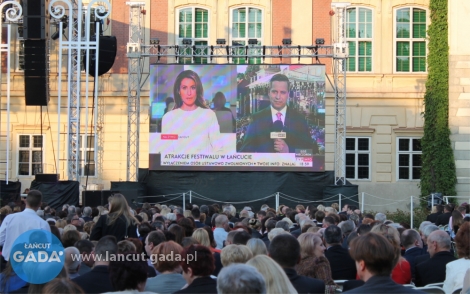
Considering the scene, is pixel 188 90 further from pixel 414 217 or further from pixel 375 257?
pixel 375 257

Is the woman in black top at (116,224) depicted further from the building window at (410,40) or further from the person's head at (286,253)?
the building window at (410,40)

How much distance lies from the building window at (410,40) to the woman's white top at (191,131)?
7.69 metres

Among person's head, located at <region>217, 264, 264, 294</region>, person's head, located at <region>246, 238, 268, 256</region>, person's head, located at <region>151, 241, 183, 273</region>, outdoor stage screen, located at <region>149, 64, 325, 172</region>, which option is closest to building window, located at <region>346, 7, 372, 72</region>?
outdoor stage screen, located at <region>149, 64, 325, 172</region>

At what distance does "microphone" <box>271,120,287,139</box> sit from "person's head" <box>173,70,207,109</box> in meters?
2.28

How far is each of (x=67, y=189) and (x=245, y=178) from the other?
6.75m

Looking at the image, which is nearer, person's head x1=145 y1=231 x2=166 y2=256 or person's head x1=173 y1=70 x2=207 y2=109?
person's head x1=145 y1=231 x2=166 y2=256

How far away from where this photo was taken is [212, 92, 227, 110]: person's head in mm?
25734

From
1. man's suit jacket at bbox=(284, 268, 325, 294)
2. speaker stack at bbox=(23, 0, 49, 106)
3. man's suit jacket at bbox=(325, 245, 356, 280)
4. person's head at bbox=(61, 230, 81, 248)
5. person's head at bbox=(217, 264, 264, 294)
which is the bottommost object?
man's suit jacket at bbox=(325, 245, 356, 280)

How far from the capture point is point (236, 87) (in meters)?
25.7

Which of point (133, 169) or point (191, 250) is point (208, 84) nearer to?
point (133, 169)

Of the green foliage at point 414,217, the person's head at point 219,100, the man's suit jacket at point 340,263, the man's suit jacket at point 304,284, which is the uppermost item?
the person's head at point 219,100

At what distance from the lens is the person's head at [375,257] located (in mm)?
5230

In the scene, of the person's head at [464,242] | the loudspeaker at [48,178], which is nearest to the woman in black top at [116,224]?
the person's head at [464,242]

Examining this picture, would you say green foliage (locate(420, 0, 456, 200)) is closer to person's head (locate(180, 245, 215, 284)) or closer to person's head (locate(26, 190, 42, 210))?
person's head (locate(26, 190, 42, 210))
